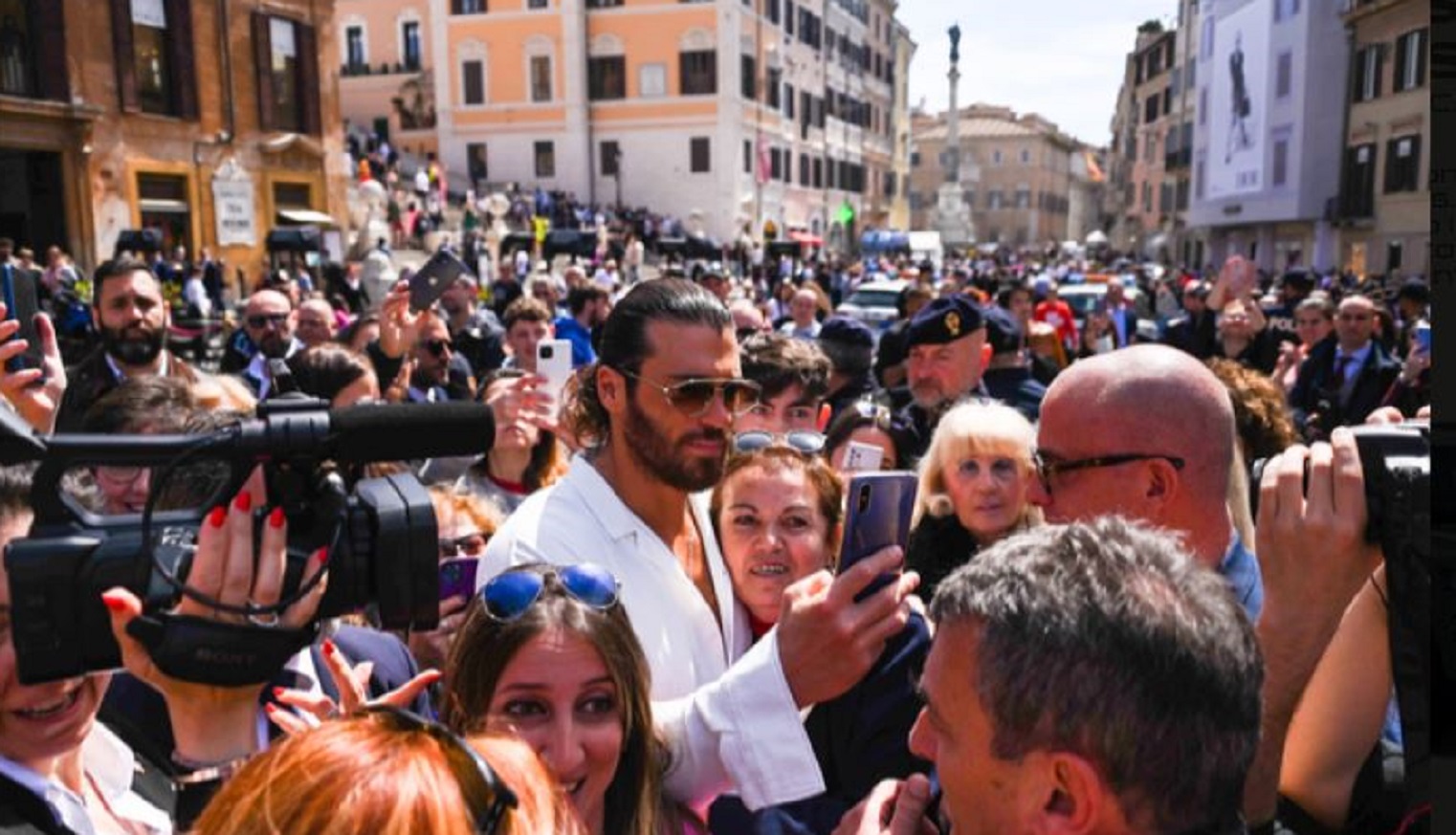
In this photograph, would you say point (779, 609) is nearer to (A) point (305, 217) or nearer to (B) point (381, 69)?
(A) point (305, 217)

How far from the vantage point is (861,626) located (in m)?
2.00

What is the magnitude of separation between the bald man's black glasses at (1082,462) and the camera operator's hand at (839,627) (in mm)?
550

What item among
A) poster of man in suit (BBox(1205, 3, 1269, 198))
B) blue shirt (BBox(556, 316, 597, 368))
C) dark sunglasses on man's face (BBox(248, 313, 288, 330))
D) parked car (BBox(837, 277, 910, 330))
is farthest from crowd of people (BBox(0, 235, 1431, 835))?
poster of man in suit (BBox(1205, 3, 1269, 198))

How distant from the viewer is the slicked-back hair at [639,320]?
2842 mm

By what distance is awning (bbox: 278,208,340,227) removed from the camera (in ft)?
81.4

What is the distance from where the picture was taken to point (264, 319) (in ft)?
23.4

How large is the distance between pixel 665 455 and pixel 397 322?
10.4 ft

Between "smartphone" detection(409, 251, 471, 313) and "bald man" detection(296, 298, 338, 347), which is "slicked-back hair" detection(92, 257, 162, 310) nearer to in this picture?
"smartphone" detection(409, 251, 471, 313)

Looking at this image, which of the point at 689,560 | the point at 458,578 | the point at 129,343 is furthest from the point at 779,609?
the point at 129,343

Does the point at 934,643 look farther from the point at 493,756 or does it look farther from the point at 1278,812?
the point at 1278,812

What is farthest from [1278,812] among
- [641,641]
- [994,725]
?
[641,641]

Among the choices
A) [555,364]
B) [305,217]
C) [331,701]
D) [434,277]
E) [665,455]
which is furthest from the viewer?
[305,217]

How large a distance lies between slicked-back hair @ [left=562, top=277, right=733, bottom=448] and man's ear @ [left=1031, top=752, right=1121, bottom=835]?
162 cm

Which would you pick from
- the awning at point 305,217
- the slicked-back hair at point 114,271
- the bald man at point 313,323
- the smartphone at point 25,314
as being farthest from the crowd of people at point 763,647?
the awning at point 305,217
